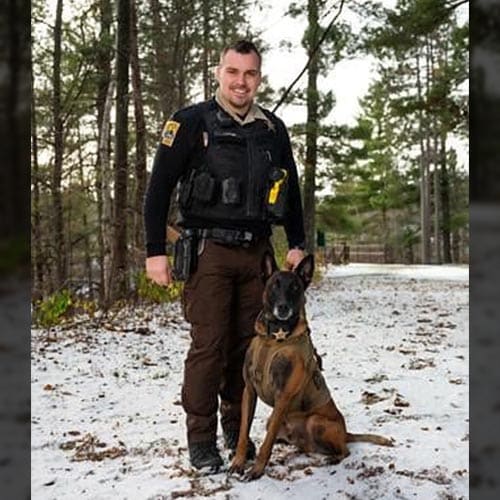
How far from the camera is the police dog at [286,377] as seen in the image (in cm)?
245

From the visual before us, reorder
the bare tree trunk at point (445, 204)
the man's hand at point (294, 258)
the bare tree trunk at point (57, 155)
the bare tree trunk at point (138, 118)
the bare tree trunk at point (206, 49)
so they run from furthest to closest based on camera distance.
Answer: the bare tree trunk at point (445, 204) < the bare tree trunk at point (206, 49) < the bare tree trunk at point (57, 155) < the bare tree trunk at point (138, 118) < the man's hand at point (294, 258)

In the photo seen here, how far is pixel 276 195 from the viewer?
2.55 metres

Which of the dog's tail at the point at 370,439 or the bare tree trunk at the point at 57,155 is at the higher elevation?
the bare tree trunk at the point at 57,155

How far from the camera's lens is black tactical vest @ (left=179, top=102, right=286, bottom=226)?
2.50 meters

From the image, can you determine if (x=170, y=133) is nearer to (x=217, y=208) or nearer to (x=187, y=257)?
(x=217, y=208)

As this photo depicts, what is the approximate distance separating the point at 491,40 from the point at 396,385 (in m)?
3.12

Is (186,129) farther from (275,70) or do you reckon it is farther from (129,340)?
(275,70)

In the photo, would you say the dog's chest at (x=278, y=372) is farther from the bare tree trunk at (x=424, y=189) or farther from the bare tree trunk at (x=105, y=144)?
the bare tree trunk at (x=424, y=189)

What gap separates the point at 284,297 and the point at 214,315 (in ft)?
1.06

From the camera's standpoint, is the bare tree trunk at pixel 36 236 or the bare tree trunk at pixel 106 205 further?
the bare tree trunk at pixel 36 236

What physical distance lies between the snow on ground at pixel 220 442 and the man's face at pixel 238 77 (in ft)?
4.87

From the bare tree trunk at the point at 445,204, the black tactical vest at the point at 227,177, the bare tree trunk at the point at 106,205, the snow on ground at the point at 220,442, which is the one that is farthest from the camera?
the bare tree trunk at the point at 445,204

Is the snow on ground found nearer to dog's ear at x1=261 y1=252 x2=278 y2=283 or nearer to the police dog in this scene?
the police dog

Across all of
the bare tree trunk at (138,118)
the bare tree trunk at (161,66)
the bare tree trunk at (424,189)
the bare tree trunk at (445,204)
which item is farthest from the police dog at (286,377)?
the bare tree trunk at (445,204)
